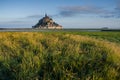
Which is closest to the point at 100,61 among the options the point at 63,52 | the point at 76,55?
the point at 76,55

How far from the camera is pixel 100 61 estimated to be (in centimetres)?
989

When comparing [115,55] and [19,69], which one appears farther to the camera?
[115,55]

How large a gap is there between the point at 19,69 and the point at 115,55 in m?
3.97

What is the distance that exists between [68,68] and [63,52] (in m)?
1.57

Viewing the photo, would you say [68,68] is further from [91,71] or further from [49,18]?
[49,18]

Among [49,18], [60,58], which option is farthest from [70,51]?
[49,18]

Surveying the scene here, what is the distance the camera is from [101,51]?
1166 centimetres

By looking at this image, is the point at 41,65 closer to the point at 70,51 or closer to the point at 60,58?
the point at 60,58

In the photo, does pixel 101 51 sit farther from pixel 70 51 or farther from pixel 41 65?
pixel 41 65

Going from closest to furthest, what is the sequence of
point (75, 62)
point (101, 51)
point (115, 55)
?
point (75, 62), point (115, 55), point (101, 51)

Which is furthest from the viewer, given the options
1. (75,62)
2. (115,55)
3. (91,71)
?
(115,55)

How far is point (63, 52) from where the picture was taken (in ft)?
35.6

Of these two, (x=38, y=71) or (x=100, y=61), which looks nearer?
(x=38, y=71)

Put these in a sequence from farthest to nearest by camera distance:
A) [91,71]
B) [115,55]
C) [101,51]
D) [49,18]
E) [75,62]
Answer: [49,18], [101,51], [115,55], [75,62], [91,71]
